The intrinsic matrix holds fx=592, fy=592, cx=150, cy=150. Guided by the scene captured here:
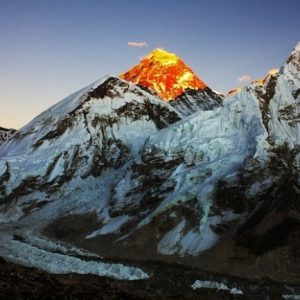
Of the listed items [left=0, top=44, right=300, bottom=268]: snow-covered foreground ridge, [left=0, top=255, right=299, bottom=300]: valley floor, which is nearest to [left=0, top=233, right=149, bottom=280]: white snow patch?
[left=0, top=255, right=299, bottom=300]: valley floor

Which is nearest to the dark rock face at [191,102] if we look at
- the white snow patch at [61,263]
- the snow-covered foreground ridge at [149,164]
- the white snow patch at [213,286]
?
the snow-covered foreground ridge at [149,164]

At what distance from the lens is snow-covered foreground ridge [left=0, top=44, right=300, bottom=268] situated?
8712 cm

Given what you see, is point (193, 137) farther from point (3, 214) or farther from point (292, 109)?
point (3, 214)

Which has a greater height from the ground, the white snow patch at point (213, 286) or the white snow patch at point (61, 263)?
the white snow patch at point (61, 263)

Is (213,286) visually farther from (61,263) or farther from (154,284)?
(61,263)

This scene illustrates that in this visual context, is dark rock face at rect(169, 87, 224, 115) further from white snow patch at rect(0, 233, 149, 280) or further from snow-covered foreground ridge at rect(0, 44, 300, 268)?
white snow patch at rect(0, 233, 149, 280)

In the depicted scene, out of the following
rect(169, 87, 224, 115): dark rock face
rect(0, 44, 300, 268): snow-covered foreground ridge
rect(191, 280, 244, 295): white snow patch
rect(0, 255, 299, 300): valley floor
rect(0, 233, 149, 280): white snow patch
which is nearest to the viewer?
rect(0, 255, 299, 300): valley floor

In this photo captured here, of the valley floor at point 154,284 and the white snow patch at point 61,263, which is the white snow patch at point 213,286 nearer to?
the valley floor at point 154,284

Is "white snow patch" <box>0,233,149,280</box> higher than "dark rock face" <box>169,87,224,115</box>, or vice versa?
"dark rock face" <box>169,87,224,115</box>

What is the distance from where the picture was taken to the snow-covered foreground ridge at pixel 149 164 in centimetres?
8712

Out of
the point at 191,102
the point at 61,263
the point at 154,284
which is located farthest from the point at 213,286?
the point at 191,102

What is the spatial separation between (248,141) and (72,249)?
Result: 110 ft

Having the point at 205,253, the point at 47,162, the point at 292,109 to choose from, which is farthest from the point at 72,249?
the point at 292,109

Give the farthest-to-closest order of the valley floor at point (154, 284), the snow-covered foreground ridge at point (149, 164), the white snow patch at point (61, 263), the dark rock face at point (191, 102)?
1. the dark rock face at point (191, 102)
2. the snow-covered foreground ridge at point (149, 164)
3. the white snow patch at point (61, 263)
4. the valley floor at point (154, 284)
